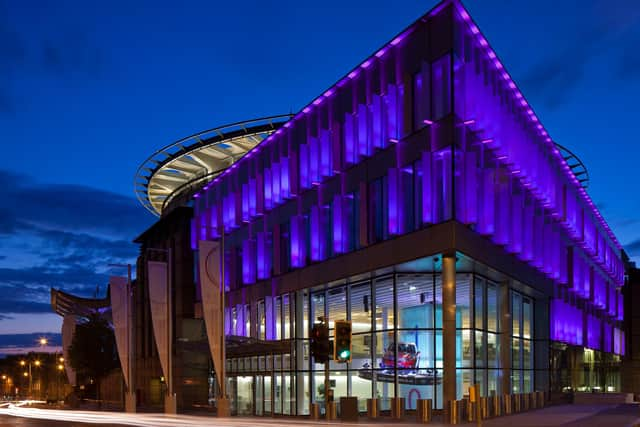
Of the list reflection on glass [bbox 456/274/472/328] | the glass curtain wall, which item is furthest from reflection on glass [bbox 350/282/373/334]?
reflection on glass [bbox 456/274/472/328]

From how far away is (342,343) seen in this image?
862 inches

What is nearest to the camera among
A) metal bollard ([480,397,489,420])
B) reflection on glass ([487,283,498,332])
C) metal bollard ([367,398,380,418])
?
metal bollard ([480,397,489,420])

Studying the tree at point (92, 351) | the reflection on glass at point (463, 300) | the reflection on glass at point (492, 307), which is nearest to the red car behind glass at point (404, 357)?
the reflection on glass at point (463, 300)

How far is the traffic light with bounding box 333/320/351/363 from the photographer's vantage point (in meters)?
21.7

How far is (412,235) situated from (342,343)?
1393 cm

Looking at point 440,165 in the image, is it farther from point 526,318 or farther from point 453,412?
point 526,318

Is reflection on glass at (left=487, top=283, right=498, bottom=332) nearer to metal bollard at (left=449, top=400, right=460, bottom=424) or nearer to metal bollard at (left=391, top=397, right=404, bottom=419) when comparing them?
metal bollard at (left=391, top=397, right=404, bottom=419)

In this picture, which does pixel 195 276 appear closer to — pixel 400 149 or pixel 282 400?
pixel 282 400

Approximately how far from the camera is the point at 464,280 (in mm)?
38125

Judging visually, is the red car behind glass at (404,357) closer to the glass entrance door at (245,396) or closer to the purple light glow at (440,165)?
the purple light glow at (440,165)

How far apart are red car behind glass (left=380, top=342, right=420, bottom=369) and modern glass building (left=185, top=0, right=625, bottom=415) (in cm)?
9

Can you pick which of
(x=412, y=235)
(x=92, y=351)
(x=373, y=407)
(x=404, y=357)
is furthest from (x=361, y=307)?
(x=92, y=351)

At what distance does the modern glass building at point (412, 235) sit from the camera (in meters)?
34.2

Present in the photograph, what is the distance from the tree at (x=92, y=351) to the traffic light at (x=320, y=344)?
202ft
